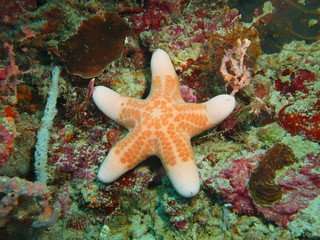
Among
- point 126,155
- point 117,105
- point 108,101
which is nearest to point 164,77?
point 117,105

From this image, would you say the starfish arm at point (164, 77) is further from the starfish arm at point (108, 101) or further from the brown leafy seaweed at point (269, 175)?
the brown leafy seaweed at point (269, 175)

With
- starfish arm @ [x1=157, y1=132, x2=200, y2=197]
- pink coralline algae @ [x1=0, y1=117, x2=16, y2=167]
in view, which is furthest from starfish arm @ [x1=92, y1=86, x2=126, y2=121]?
pink coralline algae @ [x1=0, y1=117, x2=16, y2=167]

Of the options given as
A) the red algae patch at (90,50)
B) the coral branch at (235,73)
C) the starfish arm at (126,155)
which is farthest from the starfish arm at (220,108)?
the red algae patch at (90,50)

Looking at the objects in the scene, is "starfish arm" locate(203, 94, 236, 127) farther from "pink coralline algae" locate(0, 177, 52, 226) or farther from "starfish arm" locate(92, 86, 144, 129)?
"pink coralline algae" locate(0, 177, 52, 226)

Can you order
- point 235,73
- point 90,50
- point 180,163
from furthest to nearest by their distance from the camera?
1. point 90,50
2. point 235,73
3. point 180,163

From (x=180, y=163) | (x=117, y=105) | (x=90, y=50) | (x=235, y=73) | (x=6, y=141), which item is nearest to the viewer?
(x=180, y=163)

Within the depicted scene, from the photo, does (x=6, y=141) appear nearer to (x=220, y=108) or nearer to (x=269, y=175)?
(x=220, y=108)

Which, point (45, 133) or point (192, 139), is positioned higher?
point (45, 133)

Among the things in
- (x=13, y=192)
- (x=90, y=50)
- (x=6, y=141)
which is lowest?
(x=13, y=192)
